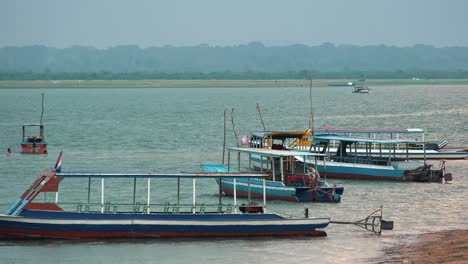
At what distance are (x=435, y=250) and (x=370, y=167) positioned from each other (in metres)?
26.0

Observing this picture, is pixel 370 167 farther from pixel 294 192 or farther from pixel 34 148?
pixel 34 148

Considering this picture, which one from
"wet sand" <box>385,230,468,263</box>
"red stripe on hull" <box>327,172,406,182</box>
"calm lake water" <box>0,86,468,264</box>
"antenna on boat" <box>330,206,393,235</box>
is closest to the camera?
"wet sand" <box>385,230,468,263</box>

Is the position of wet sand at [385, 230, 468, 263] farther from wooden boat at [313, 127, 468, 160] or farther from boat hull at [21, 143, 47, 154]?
boat hull at [21, 143, 47, 154]

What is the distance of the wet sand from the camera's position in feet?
129

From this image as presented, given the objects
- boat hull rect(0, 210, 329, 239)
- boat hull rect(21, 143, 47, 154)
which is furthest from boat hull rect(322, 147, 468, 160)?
boat hull rect(0, 210, 329, 239)

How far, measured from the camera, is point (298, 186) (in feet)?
186

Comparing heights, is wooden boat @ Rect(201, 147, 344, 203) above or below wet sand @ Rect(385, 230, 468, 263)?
above

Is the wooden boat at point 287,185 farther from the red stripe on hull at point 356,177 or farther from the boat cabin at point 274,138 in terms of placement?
the red stripe on hull at point 356,177

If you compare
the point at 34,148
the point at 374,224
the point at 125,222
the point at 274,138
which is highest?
the point at 274,138

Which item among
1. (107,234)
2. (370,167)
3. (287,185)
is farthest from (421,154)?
(107,234)

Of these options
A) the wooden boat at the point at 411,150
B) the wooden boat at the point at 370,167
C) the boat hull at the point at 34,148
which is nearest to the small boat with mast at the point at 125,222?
the wooden boat at the point at 370,167

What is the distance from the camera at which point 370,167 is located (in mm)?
67688

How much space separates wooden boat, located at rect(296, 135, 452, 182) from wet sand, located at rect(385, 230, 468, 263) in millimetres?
19908

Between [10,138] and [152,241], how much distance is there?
212 feet
